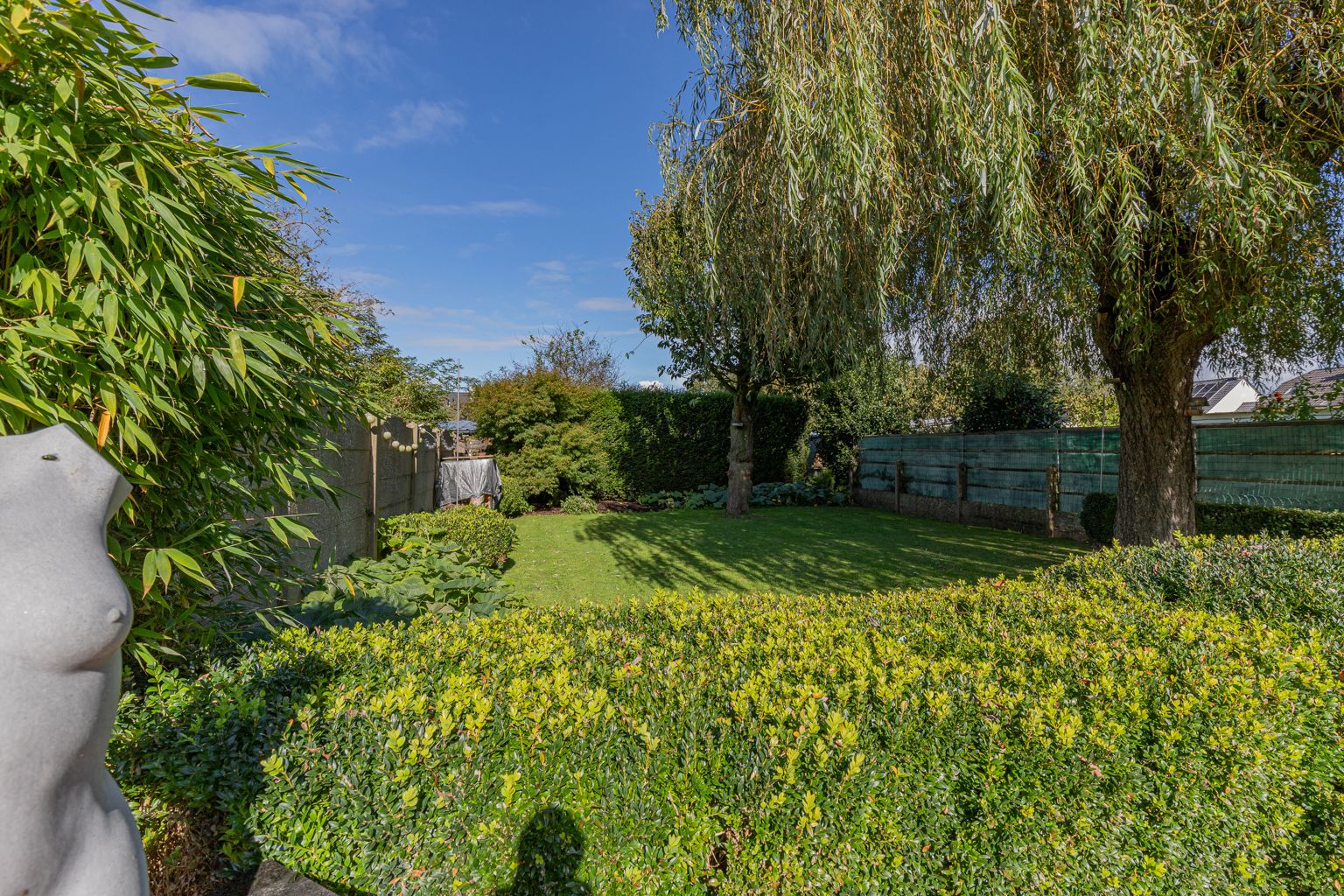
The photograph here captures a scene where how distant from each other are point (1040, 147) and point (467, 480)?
31.3 ft

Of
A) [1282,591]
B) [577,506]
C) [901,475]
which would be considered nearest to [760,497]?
[901,475]

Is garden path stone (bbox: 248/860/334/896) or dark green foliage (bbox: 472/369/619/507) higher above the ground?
dark green foliage (bbox: 472/369/619/507)

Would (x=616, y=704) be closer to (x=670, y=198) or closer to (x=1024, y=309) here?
(x=670, y=198)

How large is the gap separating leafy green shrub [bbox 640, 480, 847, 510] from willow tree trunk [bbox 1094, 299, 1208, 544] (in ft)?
27.7

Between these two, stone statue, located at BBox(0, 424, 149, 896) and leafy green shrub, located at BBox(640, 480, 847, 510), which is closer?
stone statue, located at BBox(0, 424, 149, 896)

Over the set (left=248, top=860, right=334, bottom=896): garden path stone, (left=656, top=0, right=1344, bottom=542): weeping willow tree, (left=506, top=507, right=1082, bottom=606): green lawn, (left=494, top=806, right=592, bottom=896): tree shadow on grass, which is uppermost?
(left=656, top=0, right=1344, bottom=542): weeping willow tree

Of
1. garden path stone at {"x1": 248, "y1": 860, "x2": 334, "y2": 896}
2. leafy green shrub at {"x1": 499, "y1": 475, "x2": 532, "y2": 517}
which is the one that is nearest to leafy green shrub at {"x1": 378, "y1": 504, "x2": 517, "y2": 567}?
leafy green shrub at {"x1": 499, "y1": 475, "x2": 532, "y2": 517}

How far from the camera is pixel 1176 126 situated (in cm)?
330

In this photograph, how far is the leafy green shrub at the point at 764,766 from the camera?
1534 millimetres

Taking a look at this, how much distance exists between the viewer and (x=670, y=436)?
13.8 m

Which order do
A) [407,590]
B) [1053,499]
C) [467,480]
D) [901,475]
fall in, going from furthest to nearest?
1. [901,475]
2. [467,480]
3. [1053,499]
4. [407,590]

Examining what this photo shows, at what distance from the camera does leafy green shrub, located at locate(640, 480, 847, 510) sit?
13289mm

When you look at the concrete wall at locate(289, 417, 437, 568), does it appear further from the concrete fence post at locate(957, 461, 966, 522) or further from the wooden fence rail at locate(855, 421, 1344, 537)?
the concrete fence post at locate(957, 461, 966, 522)

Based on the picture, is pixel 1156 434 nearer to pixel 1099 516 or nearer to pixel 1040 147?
pixel 1040 147
